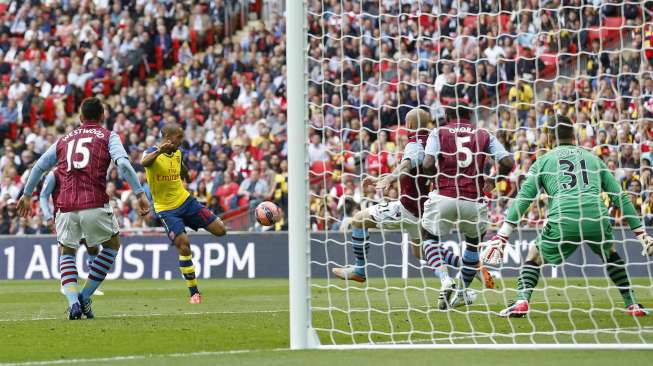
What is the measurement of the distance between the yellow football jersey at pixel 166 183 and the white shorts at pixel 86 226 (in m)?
2.43

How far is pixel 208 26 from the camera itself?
2902 cm

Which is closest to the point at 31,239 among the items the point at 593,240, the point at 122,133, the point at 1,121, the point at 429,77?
the point at 122,133

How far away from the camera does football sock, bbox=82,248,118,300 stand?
11.4 m

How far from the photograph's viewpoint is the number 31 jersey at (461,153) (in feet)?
38.3

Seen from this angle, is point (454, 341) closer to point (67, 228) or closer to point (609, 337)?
point (609, 337)

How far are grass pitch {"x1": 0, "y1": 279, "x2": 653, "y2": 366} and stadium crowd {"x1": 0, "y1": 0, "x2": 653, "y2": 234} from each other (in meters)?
1.49

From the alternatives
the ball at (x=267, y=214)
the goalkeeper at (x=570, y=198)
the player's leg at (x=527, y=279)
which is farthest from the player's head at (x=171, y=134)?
the player's leg at (x=527, y=279)

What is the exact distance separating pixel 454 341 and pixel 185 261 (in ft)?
17.4

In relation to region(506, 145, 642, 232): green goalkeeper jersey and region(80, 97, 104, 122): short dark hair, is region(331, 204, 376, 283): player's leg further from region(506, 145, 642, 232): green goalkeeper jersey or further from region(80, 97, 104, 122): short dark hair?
region(80, 97, 104, 122): short dark hair

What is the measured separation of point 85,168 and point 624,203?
4.92 metres

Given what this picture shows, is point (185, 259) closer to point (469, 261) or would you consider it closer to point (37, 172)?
point (37, 172)

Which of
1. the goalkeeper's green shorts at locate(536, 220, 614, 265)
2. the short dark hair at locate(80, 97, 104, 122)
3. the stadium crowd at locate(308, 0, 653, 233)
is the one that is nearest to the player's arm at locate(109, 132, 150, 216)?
the short dark hair at locate(80, 97, 104, 122)

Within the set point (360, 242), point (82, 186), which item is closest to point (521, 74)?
point (360, 242)

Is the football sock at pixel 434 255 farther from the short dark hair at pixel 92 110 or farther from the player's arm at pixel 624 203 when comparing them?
the short dark hair at pixel 92 110
